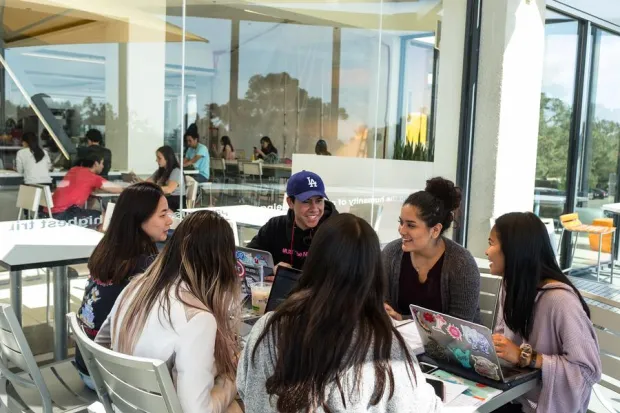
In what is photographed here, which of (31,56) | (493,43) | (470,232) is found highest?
(493,43)

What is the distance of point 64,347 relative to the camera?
3605 mm

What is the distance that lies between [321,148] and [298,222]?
129 inches

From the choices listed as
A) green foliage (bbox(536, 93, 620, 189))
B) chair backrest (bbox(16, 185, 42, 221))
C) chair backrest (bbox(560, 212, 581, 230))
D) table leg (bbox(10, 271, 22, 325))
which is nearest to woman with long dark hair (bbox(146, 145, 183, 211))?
chair backrest (bbox(16, 185, 42, 221))

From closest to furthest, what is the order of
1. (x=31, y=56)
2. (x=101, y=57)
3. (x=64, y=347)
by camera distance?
(x=64, y=347) → (x=31, y=56) → (x=101, y=57)

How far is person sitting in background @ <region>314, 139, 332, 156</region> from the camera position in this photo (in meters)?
6.35

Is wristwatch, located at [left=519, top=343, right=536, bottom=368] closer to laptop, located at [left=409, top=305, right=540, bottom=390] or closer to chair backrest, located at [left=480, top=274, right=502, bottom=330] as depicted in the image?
laptop, located at [left=409, top=305, right=540, bottom=390]

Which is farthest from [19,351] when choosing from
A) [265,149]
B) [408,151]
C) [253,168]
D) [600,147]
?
Answer: [600,147]

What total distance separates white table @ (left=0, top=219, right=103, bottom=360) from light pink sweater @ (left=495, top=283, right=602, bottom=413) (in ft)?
8.71

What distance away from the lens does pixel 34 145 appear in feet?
13.5

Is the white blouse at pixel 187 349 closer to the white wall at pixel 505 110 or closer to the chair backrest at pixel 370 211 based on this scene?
the white wall at pixel 505 110

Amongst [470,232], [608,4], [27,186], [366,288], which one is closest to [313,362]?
[366,288]

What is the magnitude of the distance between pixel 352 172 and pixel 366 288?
510 centimetres

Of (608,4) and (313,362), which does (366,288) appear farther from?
(608,4)

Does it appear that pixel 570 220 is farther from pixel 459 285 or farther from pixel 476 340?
pixel 476 340
